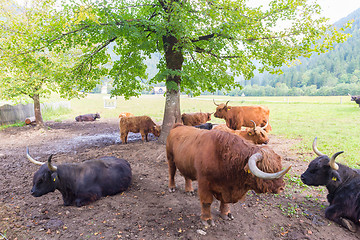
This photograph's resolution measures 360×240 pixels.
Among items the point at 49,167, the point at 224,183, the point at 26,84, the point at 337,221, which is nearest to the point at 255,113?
the point at 337,221

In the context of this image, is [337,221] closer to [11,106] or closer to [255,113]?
[255,113]

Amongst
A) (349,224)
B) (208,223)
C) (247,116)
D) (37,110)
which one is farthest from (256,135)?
(37,110)

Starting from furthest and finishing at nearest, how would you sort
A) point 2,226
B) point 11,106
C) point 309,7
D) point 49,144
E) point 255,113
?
point 11,106
point 255,113
point 49,144
point 309,7
point 2,226

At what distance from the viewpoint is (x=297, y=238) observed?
3549mm

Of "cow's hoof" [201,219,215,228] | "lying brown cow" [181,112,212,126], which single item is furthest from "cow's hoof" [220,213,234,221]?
"lying brown cow" [181,112,212,126]

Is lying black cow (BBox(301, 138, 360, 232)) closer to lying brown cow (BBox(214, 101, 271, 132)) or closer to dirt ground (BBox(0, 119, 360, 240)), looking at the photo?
dirt ground (BBox(0, 119, 360, 240))

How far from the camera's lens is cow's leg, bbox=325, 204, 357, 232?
3.82m

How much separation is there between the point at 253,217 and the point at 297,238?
0.79 m

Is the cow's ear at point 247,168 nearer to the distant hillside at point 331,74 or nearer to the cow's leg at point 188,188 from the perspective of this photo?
the cow's leg at point 188,188

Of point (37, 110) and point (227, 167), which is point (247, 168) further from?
point (37, 110)

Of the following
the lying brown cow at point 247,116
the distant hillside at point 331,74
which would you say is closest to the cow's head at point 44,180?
the lying brown cow at point 247,116

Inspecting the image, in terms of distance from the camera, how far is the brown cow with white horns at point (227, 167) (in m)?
2.90

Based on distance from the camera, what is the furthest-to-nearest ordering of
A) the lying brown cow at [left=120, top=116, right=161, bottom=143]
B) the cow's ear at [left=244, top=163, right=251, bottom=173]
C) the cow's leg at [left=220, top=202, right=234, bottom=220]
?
the lying brown cow at [left=120, top=116, right=161, bottom=143] < the cow's leg at [left=220, top=202, right=234, bottom=220] < the cow's ear at [left=244, top=163, right=251, bottom=173]

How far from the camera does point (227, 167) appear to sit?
3.24 metres
